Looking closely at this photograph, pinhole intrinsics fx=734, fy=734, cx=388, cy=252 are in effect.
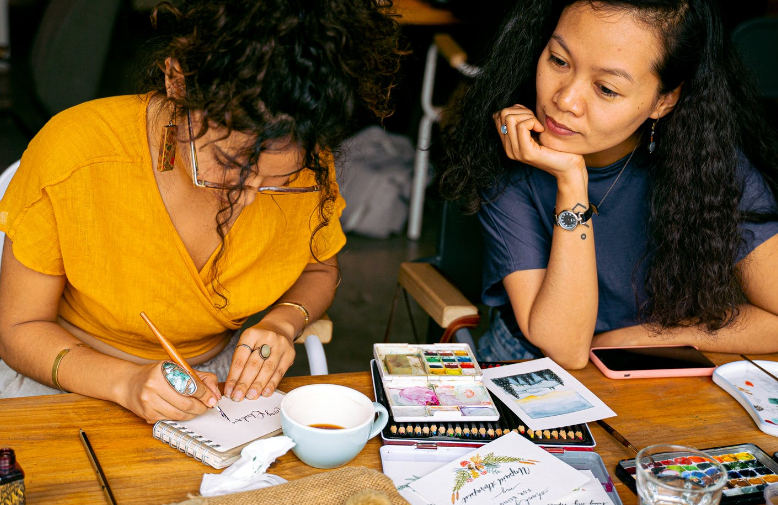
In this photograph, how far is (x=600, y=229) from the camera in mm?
1735

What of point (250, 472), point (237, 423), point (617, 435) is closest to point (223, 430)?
point (237, 423)

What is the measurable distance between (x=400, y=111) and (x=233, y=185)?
405cm

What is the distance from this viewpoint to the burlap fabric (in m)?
0.94

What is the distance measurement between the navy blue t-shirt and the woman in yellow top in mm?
389

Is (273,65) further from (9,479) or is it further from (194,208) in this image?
(9,479)

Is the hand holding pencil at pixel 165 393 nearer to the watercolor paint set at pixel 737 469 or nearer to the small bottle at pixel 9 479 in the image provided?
the small bottle at pixel 9 479

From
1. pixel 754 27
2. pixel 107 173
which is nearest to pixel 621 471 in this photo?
pixel 107 173

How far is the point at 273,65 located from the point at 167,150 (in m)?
0.41

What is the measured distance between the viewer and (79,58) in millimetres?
2822

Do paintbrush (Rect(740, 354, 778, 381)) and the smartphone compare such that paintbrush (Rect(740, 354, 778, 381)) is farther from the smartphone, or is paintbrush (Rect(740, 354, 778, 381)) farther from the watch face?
the watch face

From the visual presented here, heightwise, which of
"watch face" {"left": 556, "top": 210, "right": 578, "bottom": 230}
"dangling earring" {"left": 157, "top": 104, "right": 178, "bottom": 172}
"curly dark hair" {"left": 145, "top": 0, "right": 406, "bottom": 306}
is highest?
"curly dark hair" {"left": 145, "top": 0, "right": 406, "bottom": 306}

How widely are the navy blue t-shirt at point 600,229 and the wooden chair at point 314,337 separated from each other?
41 cm

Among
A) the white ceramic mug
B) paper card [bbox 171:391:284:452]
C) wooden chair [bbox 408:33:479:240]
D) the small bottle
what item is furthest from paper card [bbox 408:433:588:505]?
wooden chair [bbox 408:33:479:240]

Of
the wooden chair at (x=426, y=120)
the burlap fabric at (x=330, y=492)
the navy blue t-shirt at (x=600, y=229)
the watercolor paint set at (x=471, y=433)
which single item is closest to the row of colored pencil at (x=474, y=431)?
the watercolor paint set at (x=471, y=433)
